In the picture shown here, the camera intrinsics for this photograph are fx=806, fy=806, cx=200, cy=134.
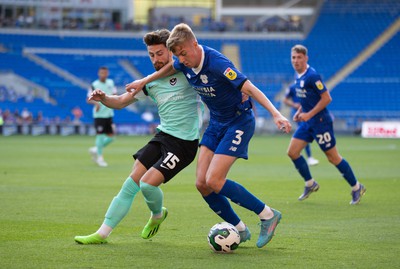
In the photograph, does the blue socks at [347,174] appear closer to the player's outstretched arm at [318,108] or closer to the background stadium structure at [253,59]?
the player's outstretched arm at [318,108]

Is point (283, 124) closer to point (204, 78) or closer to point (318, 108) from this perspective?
point (204, 78)

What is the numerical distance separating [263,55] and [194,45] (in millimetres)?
51453

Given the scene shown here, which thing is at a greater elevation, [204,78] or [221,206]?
[204,78]

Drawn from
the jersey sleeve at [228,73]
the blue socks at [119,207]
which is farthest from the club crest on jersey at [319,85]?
the blue socks at [119,207]

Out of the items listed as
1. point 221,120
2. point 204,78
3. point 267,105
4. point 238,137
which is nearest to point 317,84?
point 221,120

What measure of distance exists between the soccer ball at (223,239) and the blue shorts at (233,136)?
78 cm

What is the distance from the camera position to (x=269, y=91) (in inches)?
2080

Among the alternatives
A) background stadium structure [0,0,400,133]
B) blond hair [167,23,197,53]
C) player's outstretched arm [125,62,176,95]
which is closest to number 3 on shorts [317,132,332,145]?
player's outstretched arm [125,62,176,95]

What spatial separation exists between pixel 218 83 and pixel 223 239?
1.56 meters

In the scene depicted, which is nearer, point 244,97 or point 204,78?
point 204,78

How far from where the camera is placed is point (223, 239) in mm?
7945

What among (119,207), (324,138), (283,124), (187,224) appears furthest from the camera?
(324,138)

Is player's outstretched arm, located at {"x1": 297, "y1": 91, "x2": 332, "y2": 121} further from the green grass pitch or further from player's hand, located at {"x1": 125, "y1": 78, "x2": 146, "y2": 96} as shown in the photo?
player's hand, located at {"x1": 125, "y1": 78, "x2": 146, "y2": 96}

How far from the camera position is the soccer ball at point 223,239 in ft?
26.0
